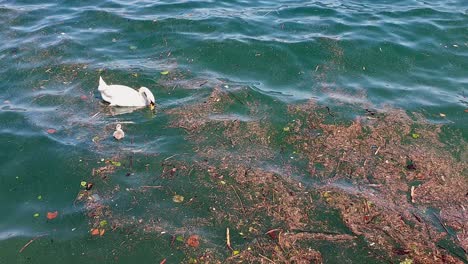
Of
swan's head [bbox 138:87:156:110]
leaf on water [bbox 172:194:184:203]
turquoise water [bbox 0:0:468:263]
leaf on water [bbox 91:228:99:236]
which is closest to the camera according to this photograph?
Answer: leaf on water [bbox 91:228:99:236]

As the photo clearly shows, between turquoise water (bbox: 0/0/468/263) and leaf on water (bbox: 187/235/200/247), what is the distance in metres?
0.10

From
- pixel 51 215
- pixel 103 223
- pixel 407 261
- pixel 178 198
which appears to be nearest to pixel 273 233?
pixel 178 198

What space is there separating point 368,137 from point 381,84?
2.35 meters

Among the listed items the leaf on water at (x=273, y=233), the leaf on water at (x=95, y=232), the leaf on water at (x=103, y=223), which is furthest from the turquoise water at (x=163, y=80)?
the leaf on water at (x=273, y=233)

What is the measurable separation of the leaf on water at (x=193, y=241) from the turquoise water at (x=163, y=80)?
10 cm

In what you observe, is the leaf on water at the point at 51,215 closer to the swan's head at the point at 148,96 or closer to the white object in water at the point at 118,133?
the white object in water at the point at 118,133

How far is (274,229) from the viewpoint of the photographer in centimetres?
619

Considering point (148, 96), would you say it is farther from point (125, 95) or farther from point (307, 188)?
point (307, 188)

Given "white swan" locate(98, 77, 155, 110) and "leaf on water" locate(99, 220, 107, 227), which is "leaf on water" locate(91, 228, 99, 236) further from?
"white swan" locate(98, 77, 155, 110)

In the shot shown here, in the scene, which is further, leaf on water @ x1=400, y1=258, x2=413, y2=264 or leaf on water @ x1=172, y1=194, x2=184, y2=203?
leaf on water @ x1=172, y1=194, x2=184, y2=203

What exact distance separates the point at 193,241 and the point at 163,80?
491 centimetres

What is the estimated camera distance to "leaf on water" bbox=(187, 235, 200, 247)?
19.7 feet

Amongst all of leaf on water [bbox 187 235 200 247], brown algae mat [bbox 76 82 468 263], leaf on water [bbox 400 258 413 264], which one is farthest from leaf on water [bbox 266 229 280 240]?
leaf on water [bbox 400 258 413 264]

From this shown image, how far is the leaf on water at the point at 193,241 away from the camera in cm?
601
